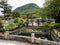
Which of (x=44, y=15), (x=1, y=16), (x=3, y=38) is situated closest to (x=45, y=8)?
(x=44, y=15)

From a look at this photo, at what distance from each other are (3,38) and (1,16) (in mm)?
26956

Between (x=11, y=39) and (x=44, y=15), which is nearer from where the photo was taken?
(x=11, y=39)

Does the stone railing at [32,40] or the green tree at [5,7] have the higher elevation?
the green tree at [5,7]

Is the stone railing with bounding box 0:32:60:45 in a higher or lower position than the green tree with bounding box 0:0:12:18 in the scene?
lower

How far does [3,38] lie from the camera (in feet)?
58.7

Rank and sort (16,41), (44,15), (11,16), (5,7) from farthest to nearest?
1. (11,16)
2. (5,7)
3. (44,15)
4. (16,41)

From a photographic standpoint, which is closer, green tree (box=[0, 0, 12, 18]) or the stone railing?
the stone railing

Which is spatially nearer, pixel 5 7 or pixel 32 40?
pixel 32 40

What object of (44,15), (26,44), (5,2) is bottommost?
(26,44)

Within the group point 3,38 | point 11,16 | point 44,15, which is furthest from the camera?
point 11,16

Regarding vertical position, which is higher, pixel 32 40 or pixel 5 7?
pixel 5 7

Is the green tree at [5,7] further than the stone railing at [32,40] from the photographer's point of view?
Yes

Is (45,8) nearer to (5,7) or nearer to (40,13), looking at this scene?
(40,13)

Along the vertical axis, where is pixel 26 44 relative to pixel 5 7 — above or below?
below
